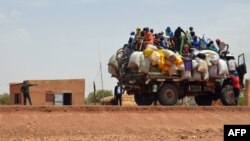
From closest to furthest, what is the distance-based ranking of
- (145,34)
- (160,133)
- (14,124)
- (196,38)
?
(14,124)
(160,133)
(145,34)
(196,38)

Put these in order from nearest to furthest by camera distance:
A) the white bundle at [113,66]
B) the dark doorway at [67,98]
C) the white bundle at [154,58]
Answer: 1. the white bundle at [154,58]
2. the white bundle at [113,66]
3. the dark doorway at [67,98]

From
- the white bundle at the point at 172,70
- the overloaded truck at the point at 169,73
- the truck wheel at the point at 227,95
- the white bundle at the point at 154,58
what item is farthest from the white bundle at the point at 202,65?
the white bundle at the point at 154,58

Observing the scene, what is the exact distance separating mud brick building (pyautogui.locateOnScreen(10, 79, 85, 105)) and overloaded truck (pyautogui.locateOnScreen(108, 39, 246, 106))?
53.7 ft

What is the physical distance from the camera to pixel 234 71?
2189cm

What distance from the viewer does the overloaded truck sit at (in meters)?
19.7

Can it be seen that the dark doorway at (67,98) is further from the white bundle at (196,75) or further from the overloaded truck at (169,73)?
the white bundle at (196,75)

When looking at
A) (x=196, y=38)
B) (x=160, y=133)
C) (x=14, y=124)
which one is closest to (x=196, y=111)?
(x=160, y=133)

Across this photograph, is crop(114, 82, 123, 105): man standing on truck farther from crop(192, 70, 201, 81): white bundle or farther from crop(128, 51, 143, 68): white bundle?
crop(192, 70, 201, 81): white bundle

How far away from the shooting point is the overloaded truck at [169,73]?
19.7 metres

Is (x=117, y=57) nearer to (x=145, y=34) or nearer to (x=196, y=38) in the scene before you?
(x=145, y=34)

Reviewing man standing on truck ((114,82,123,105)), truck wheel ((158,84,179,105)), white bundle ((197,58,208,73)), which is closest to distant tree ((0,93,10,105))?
man standing on truck ((114,82,123,105))

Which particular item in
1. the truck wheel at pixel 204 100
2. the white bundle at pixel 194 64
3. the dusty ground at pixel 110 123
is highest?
the white bundle at pixel 194 64

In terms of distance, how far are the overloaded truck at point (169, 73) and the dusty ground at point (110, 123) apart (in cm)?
220

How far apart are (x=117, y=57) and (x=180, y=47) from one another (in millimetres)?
2410
